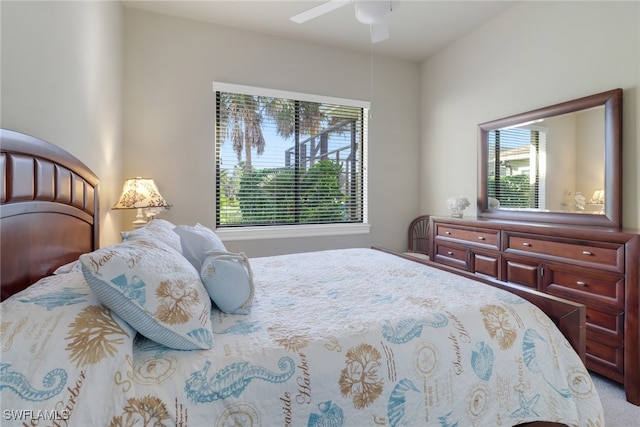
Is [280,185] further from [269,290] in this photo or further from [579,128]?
[579,128]

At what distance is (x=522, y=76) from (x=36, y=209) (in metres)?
3.64

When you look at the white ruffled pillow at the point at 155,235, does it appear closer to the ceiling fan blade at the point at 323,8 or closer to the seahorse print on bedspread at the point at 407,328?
the seahorse print on bedspread at the point at 407,328

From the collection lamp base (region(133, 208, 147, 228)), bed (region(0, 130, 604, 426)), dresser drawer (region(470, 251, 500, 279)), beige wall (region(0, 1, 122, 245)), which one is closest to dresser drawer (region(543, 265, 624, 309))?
dresser drawer (region(470, 251, 500, 279))

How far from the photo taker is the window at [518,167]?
9.00ft

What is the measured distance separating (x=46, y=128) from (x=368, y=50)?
3348 millimetres

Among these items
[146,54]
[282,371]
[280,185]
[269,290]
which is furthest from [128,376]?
[146,54]

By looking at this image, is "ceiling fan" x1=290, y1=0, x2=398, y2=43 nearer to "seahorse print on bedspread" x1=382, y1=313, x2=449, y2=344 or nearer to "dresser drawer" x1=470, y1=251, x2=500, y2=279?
"seahorse print on bedspread" x1=382, y1=313, x2=449, y2=344

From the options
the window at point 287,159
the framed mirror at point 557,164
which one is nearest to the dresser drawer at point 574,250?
the framed mirror at point 557,164

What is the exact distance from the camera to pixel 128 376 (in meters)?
0.78

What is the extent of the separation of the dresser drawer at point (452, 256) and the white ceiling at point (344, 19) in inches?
87.8

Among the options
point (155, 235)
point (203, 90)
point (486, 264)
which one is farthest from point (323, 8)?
point (486, 264)

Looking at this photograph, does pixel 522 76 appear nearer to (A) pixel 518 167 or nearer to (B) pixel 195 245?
(A) pixel 518 167

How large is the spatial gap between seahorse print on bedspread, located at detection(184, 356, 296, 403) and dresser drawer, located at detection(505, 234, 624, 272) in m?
2.05

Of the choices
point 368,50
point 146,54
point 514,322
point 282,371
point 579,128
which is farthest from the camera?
point 368,50
